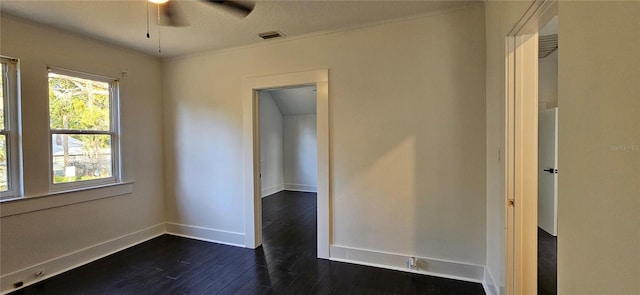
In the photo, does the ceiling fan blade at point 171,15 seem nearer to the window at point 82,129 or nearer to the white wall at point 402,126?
the white wall at point 402,126

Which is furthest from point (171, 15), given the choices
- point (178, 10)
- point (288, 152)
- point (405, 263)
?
point (288, 152)

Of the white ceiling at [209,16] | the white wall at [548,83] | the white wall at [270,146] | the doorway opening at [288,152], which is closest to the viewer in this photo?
the white ceiling at [209,16]

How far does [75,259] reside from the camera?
2.88 metres

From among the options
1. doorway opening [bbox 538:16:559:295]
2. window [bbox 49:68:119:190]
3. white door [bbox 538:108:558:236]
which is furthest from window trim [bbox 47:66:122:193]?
white door [bbox 538:108:558:236]

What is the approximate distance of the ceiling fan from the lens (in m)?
1.84

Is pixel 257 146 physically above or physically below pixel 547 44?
below

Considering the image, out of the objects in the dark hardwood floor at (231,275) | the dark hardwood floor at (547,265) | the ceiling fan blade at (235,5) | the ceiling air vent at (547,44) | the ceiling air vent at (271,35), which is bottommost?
the dark hardwood floor at (231,275)

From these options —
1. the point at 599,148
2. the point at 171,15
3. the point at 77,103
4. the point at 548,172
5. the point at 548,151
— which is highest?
the point at 171,15

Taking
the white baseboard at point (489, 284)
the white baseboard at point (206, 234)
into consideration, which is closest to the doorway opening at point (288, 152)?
the white baseboard at point (206, 234)

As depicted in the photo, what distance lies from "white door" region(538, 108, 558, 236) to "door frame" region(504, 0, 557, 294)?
2.12 m

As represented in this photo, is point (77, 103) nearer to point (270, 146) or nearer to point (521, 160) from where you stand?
point (270, 146)

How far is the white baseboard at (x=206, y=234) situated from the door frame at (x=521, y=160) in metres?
2.80

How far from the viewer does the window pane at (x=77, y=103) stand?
9.19 ft

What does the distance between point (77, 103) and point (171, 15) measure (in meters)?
1.67
